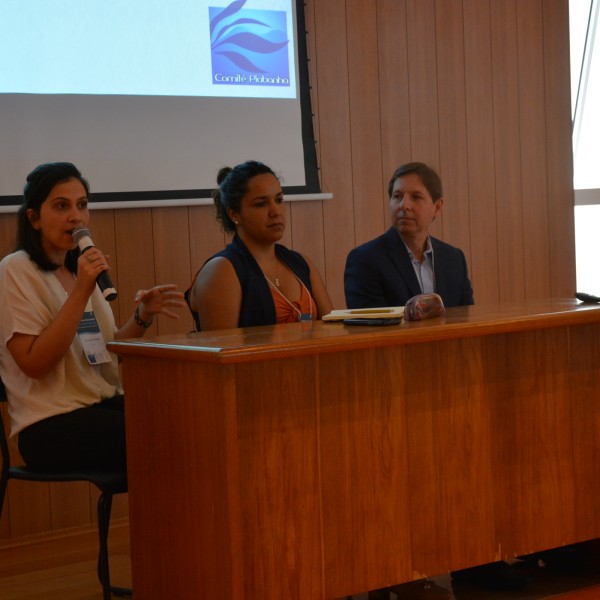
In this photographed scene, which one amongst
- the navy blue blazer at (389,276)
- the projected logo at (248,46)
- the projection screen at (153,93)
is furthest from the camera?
the projected logo at (248,46)

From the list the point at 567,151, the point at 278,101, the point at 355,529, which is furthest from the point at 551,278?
the point at 355,529

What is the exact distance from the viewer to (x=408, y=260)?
3.16m

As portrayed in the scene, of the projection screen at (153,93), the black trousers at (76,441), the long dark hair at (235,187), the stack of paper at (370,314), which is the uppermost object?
the projection screen at (153,93)

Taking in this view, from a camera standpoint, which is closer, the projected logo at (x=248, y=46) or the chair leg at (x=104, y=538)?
the chair leg at (x=104, y=538)

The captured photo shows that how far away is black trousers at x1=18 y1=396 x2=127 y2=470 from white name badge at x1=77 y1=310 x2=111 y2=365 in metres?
0.19

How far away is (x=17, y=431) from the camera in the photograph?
2393mm

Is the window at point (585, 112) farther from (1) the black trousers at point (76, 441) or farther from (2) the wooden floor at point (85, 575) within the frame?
(1) the black trousers at point (76, 441)

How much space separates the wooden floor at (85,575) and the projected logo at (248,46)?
182 cm

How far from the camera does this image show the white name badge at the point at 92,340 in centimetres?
252

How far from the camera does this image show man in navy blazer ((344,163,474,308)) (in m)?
3.12

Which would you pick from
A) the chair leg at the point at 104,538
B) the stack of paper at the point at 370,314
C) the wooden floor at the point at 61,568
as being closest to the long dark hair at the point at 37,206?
the chair leg at the point at 104,538

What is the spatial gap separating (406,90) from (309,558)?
8.50 ft

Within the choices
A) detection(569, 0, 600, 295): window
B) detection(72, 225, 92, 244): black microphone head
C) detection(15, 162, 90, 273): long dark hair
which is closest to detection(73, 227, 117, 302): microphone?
detection(72, 225, 92, 244): black microphone head

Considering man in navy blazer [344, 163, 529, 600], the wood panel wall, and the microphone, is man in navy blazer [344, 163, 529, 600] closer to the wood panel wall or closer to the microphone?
the wood panel wall
